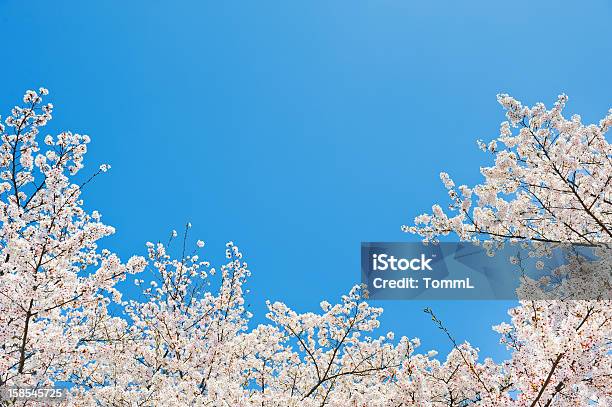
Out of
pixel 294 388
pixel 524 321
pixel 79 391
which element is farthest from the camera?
pixel 294 388

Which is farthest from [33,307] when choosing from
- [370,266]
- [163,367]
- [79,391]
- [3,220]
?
[370,266]

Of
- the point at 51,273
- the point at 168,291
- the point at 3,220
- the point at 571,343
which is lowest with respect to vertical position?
the point at 571,343

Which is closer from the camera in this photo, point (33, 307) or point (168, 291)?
point (33, 307)

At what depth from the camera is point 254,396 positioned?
8.24 meters

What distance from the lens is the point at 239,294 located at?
11.5 metres

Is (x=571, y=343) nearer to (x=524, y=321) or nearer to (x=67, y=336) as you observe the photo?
(x=524, y=321)

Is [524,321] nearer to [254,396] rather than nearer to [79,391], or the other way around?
[254,396]

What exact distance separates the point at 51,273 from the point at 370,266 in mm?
6080

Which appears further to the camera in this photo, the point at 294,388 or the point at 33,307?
the point at 294,388

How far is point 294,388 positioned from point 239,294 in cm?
291

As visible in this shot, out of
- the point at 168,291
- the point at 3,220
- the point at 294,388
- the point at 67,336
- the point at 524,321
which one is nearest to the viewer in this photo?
the point at 524,321

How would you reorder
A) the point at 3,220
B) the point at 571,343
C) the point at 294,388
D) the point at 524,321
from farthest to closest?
the point at 294,388 < the point at 3,220 < the point at 524,321 < the point at 571,343

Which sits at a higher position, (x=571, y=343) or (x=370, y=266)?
(x=370, y=266)

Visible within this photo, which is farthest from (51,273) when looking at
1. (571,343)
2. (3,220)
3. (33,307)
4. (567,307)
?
(567,307)
